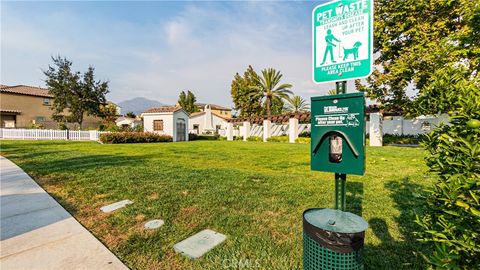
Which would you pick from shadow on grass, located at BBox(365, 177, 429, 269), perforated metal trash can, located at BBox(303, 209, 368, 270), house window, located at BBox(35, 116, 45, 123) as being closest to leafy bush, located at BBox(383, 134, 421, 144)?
shadow on grass, located at BBox(365, 177, 429, 269)

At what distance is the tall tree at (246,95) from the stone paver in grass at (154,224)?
3275 cm

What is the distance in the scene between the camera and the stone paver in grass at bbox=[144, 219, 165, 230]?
3221 mm

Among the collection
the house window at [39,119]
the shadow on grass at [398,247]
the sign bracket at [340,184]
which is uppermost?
the house window at [39,119]

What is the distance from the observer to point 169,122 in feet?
79.7

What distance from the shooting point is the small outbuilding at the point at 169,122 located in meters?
24.2

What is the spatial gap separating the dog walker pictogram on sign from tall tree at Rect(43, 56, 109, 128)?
86.3ft

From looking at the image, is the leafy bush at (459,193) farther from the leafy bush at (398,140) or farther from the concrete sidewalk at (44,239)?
the leafy bush at (398,140)

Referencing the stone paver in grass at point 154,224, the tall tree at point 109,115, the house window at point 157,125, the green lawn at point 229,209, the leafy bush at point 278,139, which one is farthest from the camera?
the tall tree at point 109,115

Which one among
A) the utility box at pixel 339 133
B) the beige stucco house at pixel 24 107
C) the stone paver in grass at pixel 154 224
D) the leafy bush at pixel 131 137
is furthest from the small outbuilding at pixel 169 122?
the utility box at pixel 339 133

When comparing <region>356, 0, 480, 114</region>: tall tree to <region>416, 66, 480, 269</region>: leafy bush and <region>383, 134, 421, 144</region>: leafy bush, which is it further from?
<region>416, 66, 480, 269</region>: leafy bush

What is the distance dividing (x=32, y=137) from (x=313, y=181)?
25384mm

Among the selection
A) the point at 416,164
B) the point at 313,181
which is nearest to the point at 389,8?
the point at 416,164

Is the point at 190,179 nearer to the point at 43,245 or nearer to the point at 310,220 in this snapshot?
the point at 43,245

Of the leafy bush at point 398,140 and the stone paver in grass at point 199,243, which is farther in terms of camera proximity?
the leafy bush at point 398,140
